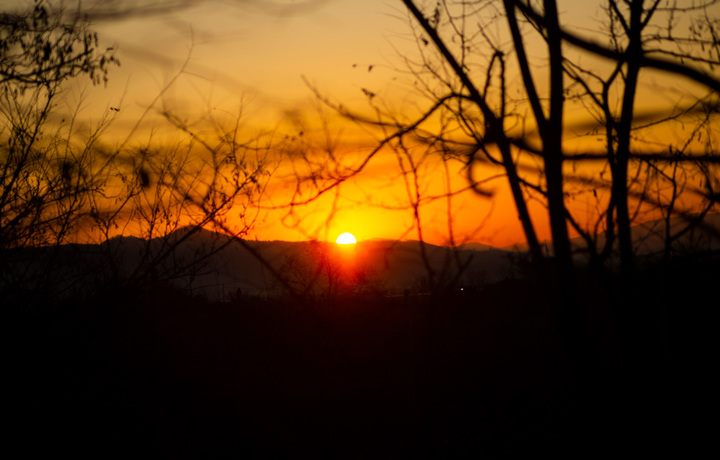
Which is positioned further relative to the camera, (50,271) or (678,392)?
(50,271)

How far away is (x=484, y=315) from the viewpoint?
15.9 m

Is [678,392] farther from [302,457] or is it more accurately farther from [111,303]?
[302,457]

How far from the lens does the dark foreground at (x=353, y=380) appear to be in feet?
13.8

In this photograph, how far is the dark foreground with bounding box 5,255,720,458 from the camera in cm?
420

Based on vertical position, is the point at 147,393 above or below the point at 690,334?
below

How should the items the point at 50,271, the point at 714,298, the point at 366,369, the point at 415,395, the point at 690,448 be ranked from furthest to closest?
the point at 366,369
the point at 415,395
the point at 714,298
the point at 50,271
the point at 690,448

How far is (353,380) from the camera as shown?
1123 centimetres

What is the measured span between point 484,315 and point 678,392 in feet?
38.5

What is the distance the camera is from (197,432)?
8.66 m

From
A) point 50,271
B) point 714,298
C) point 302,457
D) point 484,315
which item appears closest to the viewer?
point 50,271

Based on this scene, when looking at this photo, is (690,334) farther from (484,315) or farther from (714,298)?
(484,315)

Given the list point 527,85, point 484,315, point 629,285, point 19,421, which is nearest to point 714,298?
point 629,285

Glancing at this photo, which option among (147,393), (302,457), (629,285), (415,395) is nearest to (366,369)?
(415,395)

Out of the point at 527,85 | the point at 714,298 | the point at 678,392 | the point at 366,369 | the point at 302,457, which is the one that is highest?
the point at 527,85
